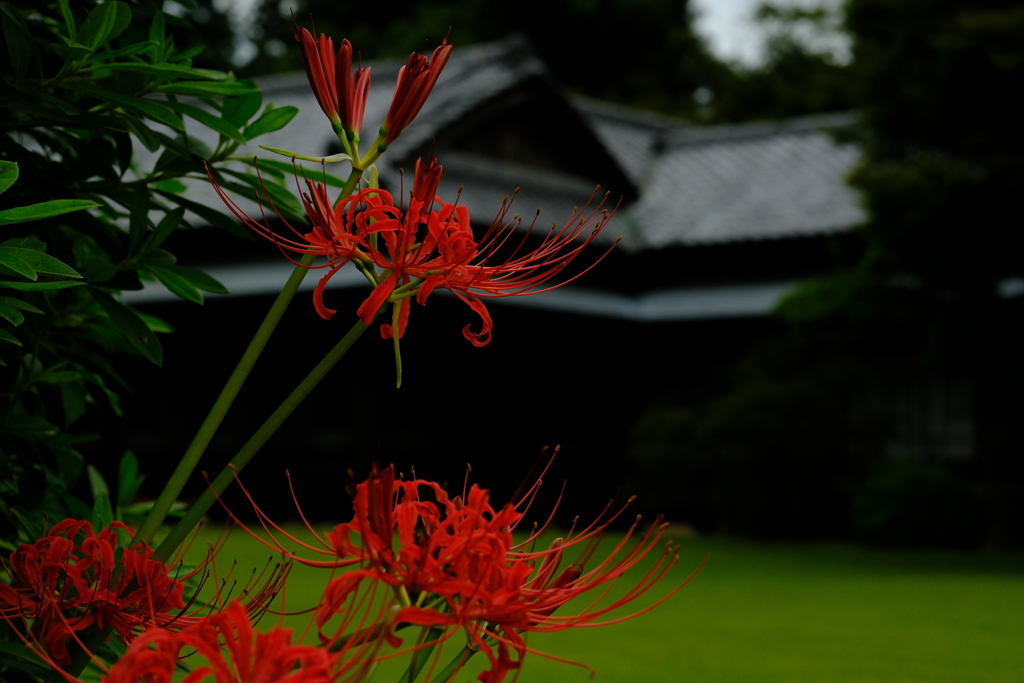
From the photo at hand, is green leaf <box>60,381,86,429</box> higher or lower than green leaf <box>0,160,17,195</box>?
lower

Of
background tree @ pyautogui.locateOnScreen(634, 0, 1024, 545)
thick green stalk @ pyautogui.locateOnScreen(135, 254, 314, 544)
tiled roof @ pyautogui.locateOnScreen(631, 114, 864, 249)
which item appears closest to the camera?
thick green stalk @ pyautogui.locateOnScreen(135, 254, 314, 544)

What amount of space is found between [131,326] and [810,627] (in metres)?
5.29

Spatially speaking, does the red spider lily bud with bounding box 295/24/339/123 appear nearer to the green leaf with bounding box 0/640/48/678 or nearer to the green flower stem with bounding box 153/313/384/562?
the green flower stem with bounding box 153/313/384/562

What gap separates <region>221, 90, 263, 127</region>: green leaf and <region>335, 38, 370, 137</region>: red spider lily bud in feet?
1.91

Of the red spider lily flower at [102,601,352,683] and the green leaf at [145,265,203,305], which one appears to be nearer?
the red spider lily flower at [102,601,352,683]

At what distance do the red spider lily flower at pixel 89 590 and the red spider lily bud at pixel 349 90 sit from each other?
488mm

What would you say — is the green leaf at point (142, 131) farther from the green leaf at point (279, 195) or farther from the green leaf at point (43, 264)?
the green leaf at point (43, 264)

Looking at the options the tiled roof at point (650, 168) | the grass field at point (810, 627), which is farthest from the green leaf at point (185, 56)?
the tiled roof at point (650, 168)

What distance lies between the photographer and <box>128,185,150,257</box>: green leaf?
1650mm

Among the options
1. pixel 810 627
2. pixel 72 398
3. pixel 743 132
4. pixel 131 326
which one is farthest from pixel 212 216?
pixel 743 132

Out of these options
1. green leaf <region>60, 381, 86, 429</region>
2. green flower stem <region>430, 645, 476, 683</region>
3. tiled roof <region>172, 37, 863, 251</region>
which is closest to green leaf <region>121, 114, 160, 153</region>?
green leaf <region>60, 381, 86, 429</region>

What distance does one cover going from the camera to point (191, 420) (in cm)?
1308

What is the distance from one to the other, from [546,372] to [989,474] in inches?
181

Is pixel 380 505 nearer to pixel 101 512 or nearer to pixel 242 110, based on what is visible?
pixel 101 512
